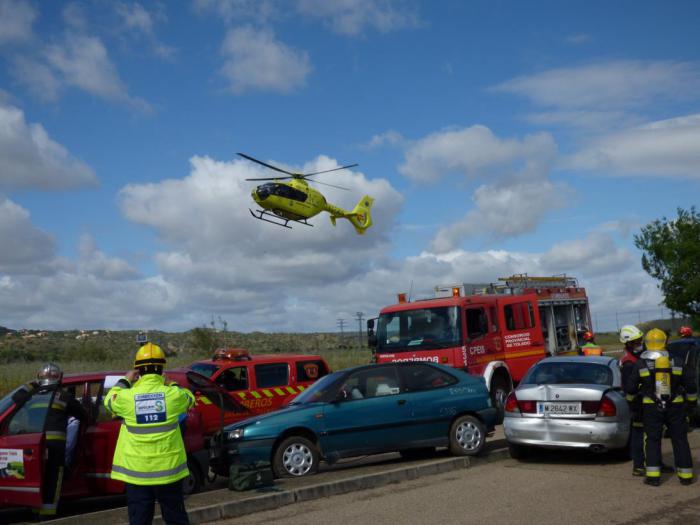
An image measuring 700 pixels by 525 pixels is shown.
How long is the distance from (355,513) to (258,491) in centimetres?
133

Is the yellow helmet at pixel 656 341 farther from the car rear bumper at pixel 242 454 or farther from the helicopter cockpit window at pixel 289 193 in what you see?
the helicopter cockpit window at pixel 289 193

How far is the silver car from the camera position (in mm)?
10188

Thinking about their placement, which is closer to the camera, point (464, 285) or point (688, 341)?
point (688, 341)

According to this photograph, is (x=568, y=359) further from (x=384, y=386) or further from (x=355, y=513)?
(x=355, y=513)

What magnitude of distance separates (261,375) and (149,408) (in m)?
9.00

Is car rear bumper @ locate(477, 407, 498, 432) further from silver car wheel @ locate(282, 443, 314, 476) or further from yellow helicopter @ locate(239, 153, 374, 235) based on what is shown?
yellow helicopter @ locate(239, 153, 374, 235)

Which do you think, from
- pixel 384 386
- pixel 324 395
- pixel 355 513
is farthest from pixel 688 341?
pixel 355 513

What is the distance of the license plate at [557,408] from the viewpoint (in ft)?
34.0

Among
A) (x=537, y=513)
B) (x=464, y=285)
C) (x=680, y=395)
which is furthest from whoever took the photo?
(x=464, y=285)

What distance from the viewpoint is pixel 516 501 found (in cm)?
854

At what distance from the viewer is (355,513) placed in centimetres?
839

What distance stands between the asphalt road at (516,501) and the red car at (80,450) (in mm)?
1573

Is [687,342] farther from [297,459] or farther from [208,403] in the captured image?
[208,403]

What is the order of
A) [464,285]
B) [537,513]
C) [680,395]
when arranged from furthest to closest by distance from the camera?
[464,285]
[680,395]
[537,513]
